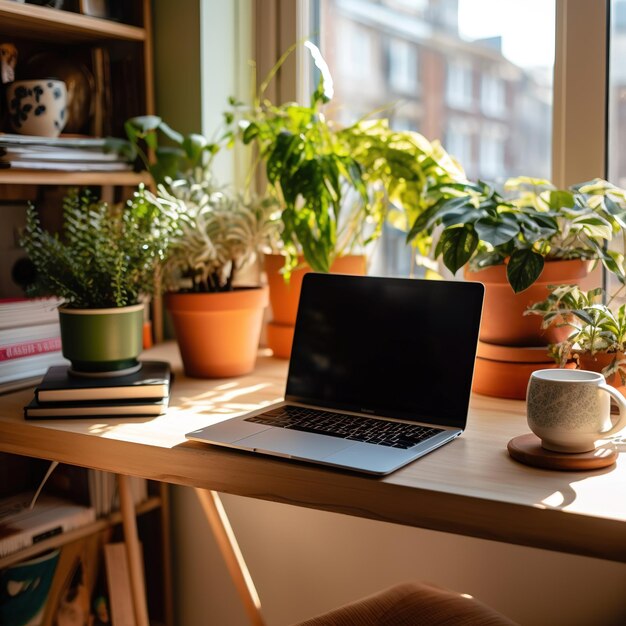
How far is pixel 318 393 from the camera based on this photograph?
1.31m

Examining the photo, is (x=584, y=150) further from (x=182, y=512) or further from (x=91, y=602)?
(x=91, y=602)

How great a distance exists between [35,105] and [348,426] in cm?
87

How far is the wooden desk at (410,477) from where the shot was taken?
0.90m

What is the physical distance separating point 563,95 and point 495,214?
404 mm

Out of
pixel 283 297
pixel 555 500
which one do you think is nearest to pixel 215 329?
pixel 283 297

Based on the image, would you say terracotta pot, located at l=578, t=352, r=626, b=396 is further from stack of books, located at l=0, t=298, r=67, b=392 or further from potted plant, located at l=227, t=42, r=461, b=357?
stack of books, located at l=0, t=298, r=67, b=392

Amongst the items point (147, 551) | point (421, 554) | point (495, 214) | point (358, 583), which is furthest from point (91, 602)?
point (495, 214)

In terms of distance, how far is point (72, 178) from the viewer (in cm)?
160

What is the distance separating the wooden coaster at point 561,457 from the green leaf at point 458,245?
0.31 m

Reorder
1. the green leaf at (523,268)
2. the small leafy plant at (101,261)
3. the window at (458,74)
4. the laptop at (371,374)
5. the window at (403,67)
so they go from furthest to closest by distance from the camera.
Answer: the window at (403,67) → the window at (458,74) → the small leafy plant at (101,261) → the green leaf at (523,268) → the laptop at (371,374)

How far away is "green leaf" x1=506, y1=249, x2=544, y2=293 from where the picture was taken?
123 centimetres

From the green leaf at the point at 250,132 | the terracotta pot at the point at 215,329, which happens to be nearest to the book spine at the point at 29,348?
the terracotta pot at the point at 215,329

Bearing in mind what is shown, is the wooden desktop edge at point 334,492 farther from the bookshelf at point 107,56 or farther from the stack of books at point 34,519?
the bookshelf at point 107,56

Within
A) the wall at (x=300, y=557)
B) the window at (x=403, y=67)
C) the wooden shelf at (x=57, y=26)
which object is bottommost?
the wall at (x=300, y=557)
